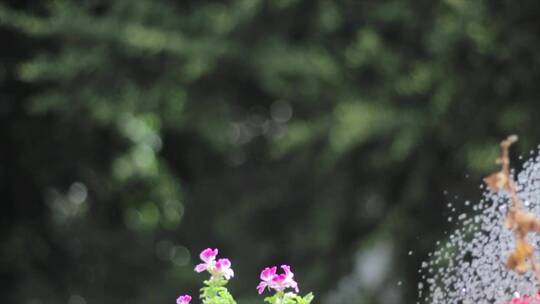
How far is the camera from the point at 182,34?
496 centimetres

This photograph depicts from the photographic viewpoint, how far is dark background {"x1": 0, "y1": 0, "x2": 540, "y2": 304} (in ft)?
15.1

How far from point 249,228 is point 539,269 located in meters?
4.50

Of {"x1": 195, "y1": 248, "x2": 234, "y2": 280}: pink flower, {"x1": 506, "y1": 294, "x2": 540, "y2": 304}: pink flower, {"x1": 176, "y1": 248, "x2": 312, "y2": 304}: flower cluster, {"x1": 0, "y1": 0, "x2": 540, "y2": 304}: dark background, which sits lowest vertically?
{"x1": 506, "y1": 294, "x2": 540, "y2": 304}: pink flower

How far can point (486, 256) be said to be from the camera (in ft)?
5.29

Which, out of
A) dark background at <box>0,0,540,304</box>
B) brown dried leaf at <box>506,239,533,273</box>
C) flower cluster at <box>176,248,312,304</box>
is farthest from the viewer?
dark background at <box>0,0,540,304</box>

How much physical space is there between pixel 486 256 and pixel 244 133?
4.52 m

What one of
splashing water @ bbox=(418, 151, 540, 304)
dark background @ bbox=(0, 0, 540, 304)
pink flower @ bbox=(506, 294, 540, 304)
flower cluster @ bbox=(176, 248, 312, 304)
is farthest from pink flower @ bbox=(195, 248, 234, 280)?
dark background @ bbox=(0, 0, 540, 304)

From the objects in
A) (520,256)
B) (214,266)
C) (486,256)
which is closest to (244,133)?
(214,266)

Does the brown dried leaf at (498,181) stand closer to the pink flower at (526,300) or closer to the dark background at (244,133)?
the pink flower at (526,300)

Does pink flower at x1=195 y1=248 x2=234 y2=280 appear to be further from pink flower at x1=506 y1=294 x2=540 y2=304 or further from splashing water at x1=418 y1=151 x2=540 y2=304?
pink flower at x1=506 y1=294 x2=540 y2=304

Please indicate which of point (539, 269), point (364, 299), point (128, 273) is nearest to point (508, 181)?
point (539, 269)

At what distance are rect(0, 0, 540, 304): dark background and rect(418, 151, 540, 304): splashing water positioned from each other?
6.84 feet

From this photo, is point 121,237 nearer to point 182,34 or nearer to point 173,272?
point 173,272

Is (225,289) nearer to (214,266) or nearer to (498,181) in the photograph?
(214,266)
